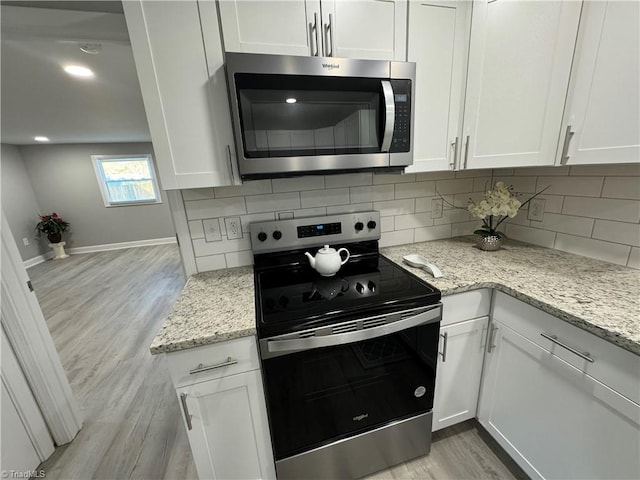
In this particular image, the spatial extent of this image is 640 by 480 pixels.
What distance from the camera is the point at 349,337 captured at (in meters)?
0.91

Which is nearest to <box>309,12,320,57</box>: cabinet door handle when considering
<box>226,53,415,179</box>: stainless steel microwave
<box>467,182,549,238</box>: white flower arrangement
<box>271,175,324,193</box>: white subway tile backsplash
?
<box>226,53,415,179</box>: stainless steel microwave

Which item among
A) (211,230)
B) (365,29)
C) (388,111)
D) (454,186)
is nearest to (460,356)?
(454,186)

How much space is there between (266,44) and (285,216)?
756mm

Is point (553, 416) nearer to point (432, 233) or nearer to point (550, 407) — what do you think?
point (550, 407)

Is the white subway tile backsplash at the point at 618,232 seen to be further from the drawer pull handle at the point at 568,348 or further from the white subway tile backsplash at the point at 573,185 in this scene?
the drawer pull handle at the point at 568,348

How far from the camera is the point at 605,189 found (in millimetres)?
1192

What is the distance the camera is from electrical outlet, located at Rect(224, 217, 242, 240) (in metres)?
1.35

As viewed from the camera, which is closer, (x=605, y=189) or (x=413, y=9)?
(x=413, y=9)

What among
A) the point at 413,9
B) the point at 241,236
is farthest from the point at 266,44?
the point at 241,236

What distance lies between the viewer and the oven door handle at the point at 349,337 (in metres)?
0.86

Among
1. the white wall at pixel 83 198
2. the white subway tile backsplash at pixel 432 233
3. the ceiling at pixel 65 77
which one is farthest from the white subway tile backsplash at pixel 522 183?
the white wall at pixel 83 198

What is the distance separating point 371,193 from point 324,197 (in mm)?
291

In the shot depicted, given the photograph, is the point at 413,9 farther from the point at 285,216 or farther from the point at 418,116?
the point at 285,216

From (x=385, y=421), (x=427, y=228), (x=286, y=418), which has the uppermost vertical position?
(x=427, y=228)
